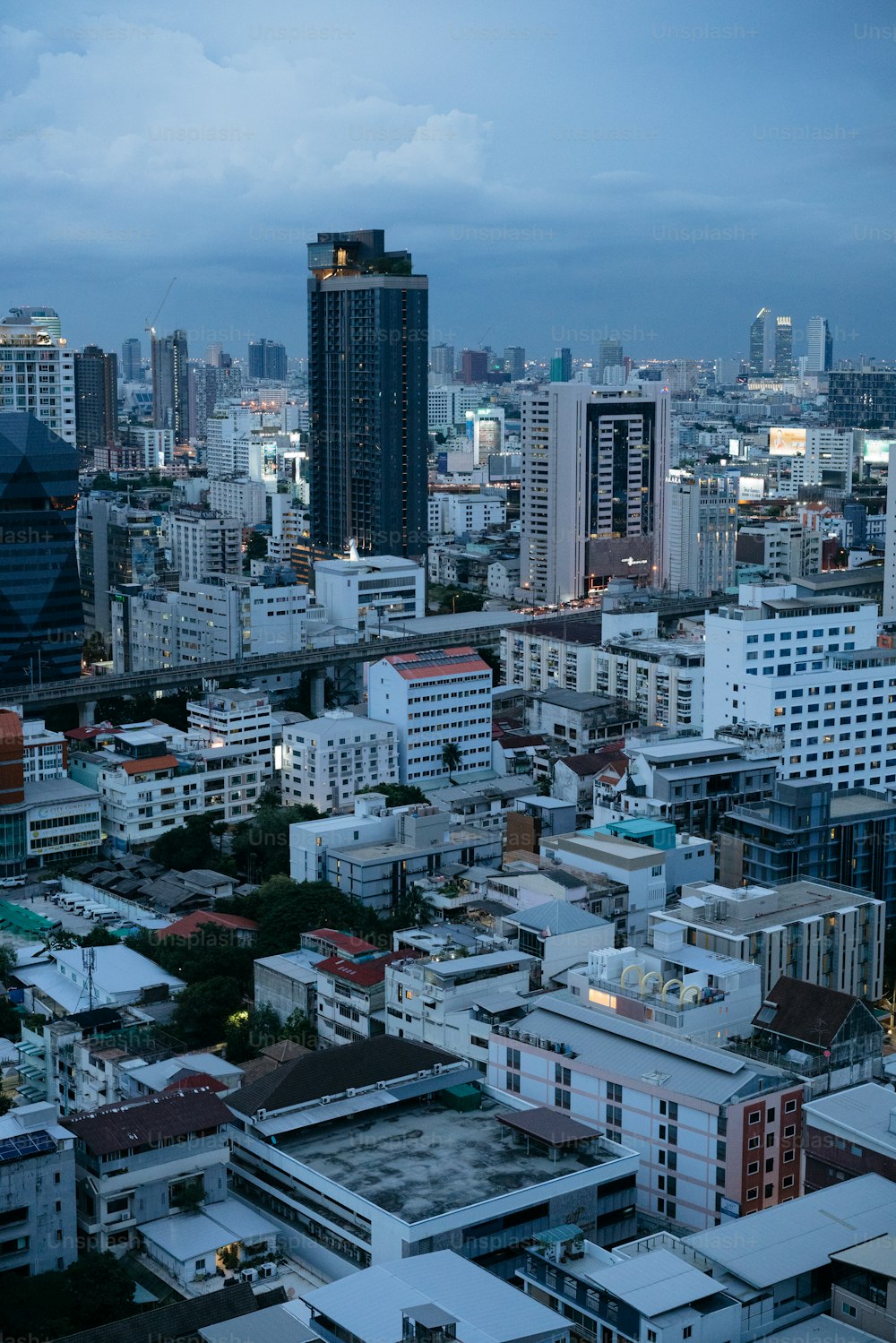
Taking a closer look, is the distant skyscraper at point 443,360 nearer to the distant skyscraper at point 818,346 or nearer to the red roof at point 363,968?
the distant skyscraper at point 818,346

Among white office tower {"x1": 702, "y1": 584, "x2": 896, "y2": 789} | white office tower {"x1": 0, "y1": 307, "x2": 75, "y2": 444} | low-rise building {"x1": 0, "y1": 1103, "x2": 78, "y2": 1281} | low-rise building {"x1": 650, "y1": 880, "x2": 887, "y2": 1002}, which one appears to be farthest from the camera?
white office tower {"x1": 0, "y1": 307, "x2": 75, "y2": 444}

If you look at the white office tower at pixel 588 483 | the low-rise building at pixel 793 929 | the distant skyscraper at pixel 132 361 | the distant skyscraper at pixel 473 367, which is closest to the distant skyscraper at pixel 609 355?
the distant skyscraper at pixel 473 367

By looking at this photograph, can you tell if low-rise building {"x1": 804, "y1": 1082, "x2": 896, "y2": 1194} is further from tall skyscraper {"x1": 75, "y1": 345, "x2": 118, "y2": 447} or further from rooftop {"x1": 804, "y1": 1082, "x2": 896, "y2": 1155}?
tall skyscraper {"x1": 75, "y1": 345, "x2": 118, "y2": 447}

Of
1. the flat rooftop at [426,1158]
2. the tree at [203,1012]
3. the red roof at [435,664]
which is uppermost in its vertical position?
the red roof at [435,664]

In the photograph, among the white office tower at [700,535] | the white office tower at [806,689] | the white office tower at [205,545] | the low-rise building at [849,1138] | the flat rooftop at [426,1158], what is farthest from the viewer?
the white office tower at [205,545]

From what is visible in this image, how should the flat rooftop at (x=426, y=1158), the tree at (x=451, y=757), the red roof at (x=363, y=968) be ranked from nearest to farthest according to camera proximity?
the flat rooftop at (x=426, y=1158) → the red roof at (x=363, y=968) → the tree at (x=451, y=757)

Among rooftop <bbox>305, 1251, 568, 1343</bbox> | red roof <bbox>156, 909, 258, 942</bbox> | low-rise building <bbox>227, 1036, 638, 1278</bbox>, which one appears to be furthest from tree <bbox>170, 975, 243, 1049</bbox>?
rooftop <bbox>305, 1251, 568, 1343</bbox>
